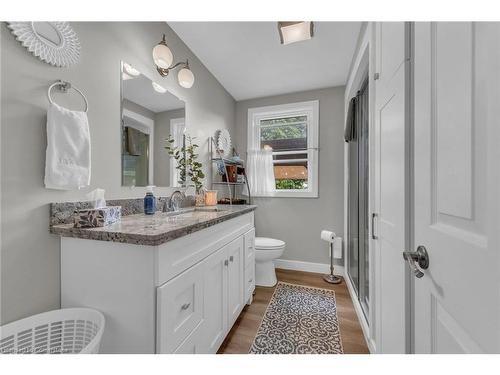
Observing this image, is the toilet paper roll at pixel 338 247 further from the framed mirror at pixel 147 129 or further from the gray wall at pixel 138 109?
the gray wall at pixel 138 109

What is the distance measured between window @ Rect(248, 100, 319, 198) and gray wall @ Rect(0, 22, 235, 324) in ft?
6.46

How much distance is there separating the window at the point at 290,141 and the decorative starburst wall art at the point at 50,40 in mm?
2170

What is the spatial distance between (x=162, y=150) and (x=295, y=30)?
52.5 inches

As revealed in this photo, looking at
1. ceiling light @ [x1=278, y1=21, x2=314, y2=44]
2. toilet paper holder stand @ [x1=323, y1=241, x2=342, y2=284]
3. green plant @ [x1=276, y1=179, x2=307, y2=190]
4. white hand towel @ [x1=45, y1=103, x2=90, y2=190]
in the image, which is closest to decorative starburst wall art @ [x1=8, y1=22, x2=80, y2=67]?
white hand towel @ [x1=45, y1=103, x2=90, y2=190]

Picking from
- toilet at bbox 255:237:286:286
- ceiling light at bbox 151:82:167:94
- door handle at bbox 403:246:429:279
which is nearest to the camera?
door handle at bbox 403:246:429:279

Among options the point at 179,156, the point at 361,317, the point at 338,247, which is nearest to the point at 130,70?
the point at 179,156

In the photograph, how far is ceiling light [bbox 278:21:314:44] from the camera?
141cm

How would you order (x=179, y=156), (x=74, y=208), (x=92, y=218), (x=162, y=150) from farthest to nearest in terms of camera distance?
(x=179, y=156)
(x=162, y=150)
(x=74, y=208)
(x=92, y=218)

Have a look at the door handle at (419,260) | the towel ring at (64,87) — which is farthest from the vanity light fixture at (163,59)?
the door handle at (419,260)

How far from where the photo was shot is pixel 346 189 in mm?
2508

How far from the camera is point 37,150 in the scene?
36.4 inches

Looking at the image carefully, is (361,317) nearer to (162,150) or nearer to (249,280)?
(249,280)

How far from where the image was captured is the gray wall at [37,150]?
83 centimetres

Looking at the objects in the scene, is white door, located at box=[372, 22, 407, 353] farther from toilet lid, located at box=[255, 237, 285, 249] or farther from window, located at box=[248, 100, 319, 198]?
window, located at box=[248, 100, 319, 198]
